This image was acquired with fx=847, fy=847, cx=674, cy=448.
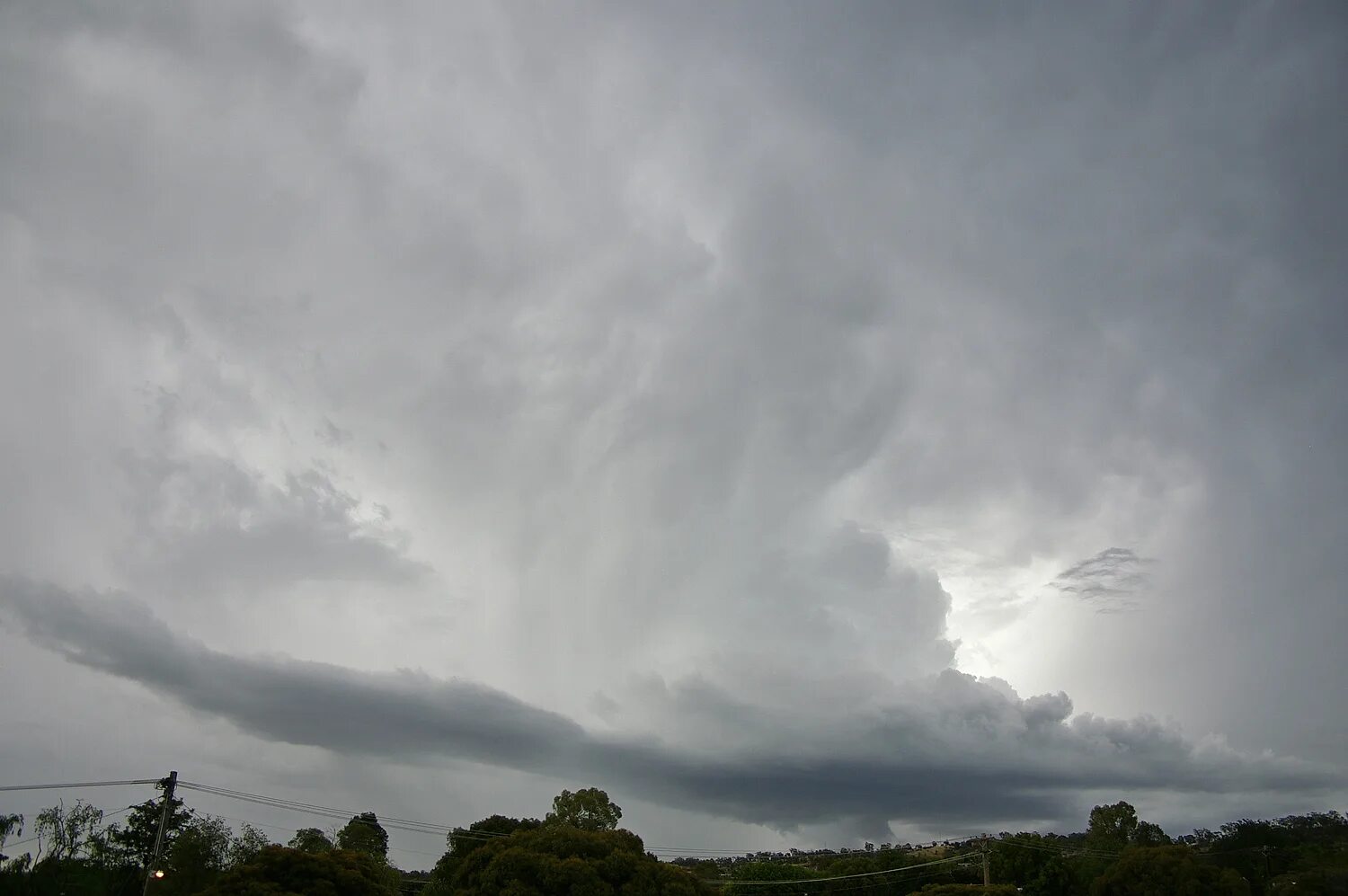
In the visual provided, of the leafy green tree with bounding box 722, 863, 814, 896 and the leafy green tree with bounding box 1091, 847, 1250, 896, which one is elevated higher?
the leafy green tree with bounding box 1091, 847, 1250, 896

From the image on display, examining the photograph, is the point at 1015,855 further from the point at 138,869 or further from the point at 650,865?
the point at 138,869

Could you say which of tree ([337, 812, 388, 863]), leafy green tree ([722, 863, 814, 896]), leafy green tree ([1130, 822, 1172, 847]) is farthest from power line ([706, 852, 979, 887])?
tree ([337, 812, 388, 863])

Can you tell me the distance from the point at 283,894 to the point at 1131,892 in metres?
63.4

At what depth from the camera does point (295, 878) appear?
5000 centimetres

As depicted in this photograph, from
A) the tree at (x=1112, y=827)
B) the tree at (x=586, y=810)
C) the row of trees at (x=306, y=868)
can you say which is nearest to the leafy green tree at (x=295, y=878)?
Answer: the row of trees at (x=306, y=868)

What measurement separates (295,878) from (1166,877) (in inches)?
2522

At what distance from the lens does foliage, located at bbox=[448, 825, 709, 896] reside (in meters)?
51.1

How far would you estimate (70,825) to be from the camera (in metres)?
65.6

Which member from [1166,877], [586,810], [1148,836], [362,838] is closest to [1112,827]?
[1148,836]

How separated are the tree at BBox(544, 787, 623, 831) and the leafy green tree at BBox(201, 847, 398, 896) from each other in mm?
26922

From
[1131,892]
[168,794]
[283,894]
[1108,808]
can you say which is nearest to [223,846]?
[168,794]

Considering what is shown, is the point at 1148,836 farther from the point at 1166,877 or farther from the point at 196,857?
the point at 196,857

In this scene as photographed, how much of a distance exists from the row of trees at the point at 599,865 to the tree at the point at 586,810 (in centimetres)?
15

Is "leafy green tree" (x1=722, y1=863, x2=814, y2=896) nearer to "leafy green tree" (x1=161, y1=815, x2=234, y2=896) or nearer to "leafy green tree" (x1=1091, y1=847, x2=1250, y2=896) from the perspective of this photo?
"leafy green tree" (x1=1091, y1=847, x2=1250, y2=896)
